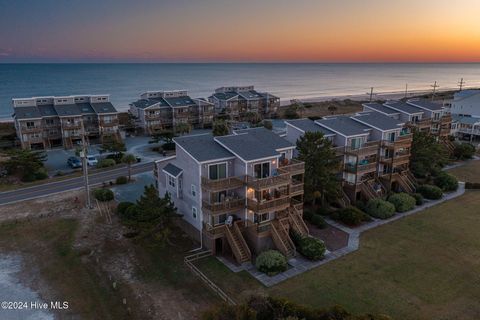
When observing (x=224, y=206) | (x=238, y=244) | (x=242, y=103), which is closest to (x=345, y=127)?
(x=224, y=206)

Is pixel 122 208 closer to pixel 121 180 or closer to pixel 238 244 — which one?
pixel 121 180

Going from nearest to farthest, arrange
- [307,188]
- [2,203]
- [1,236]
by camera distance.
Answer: [1,236]
[307,188]
[2,203]

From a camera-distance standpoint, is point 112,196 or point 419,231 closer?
point 419,231

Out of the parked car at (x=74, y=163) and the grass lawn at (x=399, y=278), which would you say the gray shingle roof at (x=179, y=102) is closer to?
the parked car at (x=74, y=163)

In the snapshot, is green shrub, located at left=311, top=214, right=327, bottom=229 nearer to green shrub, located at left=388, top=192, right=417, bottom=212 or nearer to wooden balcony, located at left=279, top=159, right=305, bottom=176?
wooden balcony, located at left=279, top=159, right=305, bottom=176

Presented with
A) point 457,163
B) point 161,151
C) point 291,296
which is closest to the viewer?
point 291,296

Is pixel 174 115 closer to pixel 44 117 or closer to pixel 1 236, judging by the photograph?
pixel 44 117

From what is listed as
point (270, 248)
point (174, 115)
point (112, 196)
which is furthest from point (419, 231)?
point (174, 115)

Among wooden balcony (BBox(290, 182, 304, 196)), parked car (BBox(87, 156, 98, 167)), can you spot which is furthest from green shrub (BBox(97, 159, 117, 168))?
wooden balcony (BBox(290, 182, 304, 196))
